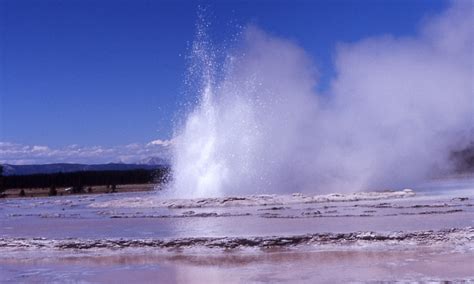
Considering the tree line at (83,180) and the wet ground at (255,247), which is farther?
the tree line at (83,180)

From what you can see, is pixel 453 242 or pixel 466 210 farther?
pixel 466 210

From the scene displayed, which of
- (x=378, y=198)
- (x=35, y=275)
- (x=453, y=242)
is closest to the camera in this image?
(x=35, y=275)

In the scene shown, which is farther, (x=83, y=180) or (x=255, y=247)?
(x=83, y=180)

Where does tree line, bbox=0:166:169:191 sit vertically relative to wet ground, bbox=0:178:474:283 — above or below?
above

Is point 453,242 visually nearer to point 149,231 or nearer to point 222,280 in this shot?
point 222,280

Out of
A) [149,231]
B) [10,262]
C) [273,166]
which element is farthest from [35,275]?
[273,166]

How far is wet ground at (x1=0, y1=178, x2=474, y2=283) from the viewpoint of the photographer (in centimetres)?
1008

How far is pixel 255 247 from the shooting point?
43.0 feet

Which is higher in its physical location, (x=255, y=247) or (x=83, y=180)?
(x=83, y=180)

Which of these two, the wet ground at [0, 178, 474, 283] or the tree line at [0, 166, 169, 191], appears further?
the tree line at [0, 166, 169, 191]

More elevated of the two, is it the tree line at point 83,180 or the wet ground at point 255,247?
the tree line at point 83,180

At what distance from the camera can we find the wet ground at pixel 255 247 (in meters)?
10.1

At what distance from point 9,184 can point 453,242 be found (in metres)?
87.7

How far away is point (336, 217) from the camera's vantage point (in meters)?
18.9
